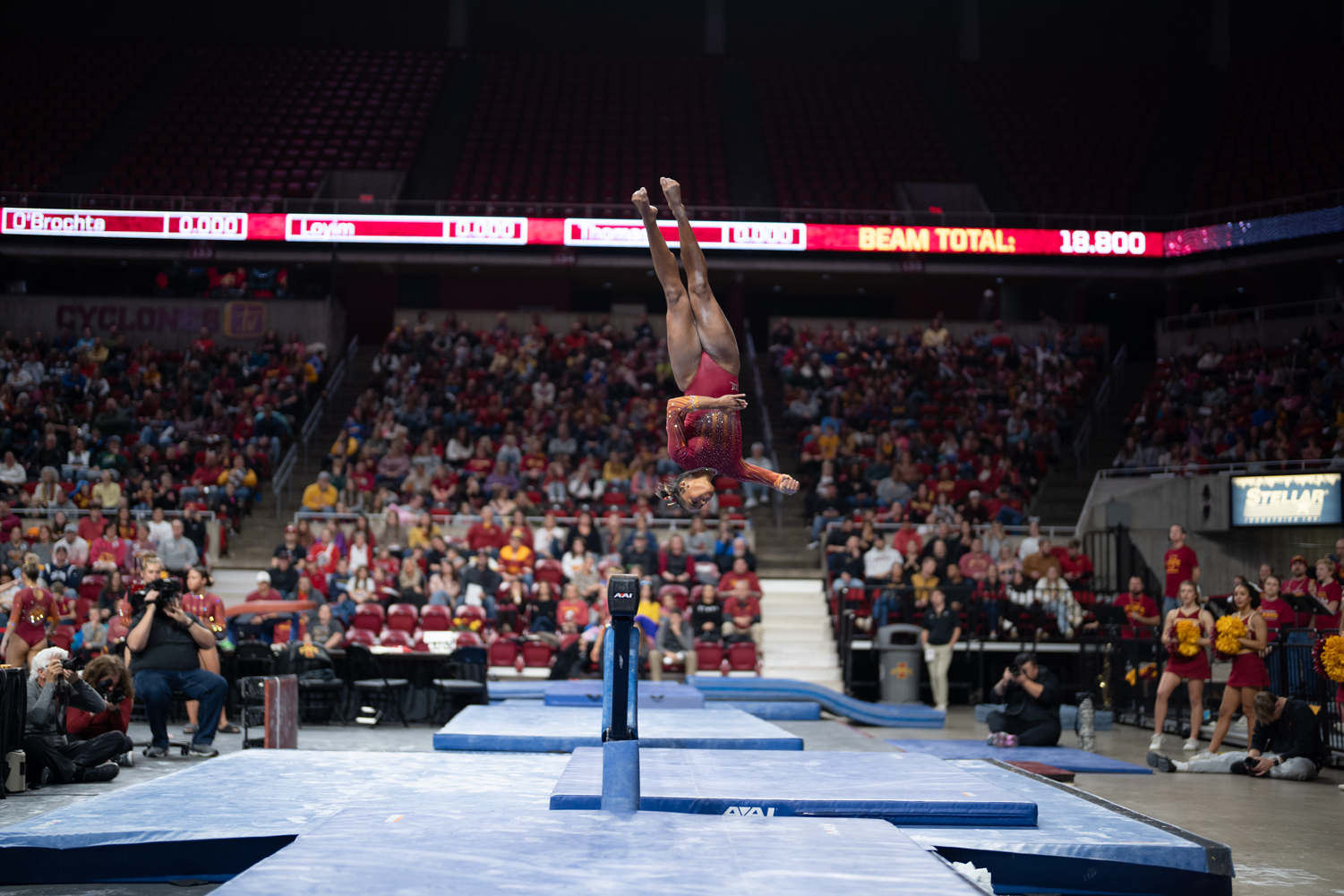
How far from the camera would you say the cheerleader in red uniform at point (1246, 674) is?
9.02 metres

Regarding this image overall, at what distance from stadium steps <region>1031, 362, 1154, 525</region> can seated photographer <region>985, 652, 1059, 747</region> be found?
27.1ft

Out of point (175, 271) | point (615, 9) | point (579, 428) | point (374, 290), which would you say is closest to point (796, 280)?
point (579, 428)

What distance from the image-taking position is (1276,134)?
853 inches

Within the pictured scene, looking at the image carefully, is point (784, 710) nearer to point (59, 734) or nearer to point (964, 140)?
point (59, 734)

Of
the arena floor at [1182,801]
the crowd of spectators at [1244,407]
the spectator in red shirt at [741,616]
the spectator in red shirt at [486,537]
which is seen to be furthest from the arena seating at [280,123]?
the crowd of spectators at [1244,407]

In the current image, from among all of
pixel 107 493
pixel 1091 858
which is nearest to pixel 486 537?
pixel 107 493

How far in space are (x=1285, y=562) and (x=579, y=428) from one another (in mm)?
10259

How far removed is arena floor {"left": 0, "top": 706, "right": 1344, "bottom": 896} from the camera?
17.5 feet

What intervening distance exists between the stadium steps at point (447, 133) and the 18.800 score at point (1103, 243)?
12.1m

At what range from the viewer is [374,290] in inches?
917

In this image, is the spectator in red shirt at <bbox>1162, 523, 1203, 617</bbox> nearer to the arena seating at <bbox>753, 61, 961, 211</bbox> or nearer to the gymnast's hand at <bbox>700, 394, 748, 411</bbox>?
the gymnast's hand at <bbox>700, 394, 748, 411</bbox>

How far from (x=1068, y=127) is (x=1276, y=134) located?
14.4 ft

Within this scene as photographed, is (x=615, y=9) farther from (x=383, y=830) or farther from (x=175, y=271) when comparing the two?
(x=383, y=830)

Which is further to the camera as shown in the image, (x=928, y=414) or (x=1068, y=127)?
(x=1068, y=127)
